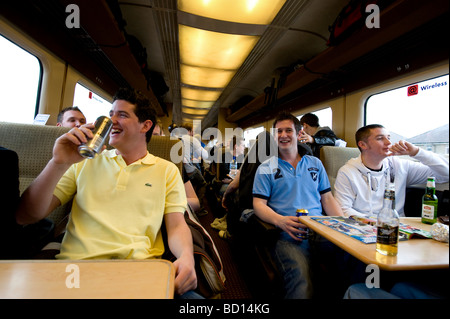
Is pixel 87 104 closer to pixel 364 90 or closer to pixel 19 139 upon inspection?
pixel 19 139

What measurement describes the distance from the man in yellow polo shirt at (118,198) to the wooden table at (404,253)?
27.4 inches

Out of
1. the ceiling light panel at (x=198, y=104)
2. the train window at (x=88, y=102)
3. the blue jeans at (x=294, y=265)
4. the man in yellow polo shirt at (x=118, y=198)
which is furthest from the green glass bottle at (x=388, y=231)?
the ceiling light panel at (x=198, y=104)

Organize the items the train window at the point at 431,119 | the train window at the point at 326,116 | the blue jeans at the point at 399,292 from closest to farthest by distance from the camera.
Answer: the train window at the point at 431,119, the blue jeans at the point at 399,292, the train window at the point at 326,116

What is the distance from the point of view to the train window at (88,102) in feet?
11.3

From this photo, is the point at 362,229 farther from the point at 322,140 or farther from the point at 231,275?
the point at 322,140

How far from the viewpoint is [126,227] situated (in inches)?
44.0

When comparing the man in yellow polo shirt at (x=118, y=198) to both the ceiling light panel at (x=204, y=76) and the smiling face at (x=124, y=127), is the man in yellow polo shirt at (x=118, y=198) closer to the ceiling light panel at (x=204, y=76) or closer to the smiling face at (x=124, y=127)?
the smiling face at (x=124, y=127)

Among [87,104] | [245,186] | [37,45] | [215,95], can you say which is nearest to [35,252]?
[245,186]

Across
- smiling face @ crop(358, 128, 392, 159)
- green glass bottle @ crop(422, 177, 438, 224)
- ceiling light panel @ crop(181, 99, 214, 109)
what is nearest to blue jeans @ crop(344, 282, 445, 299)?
green glass bottle @ crop(422, 177, 438, 224)

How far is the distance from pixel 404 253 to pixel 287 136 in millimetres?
1238

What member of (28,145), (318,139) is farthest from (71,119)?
(318,139)

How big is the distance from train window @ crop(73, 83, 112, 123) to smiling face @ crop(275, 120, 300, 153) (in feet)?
8.53

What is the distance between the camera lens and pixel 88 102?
3.80m

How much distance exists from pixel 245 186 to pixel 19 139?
174 cm
